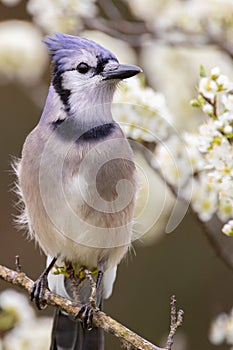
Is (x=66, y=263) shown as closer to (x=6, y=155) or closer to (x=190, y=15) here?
(x=190, y=15)

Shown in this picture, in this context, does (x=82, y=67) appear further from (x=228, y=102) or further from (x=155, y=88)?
(x=155, y=88)

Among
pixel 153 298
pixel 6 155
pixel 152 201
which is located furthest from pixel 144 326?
pixel 152 201

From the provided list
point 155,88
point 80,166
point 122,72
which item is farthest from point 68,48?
point 155,88

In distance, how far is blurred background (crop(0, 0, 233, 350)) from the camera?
14.0 feet

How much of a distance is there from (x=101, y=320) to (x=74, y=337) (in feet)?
2.84

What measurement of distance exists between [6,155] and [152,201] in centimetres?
288

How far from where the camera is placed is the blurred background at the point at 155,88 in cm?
428

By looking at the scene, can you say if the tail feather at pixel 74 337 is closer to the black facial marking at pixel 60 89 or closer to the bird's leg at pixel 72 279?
the bird's leg at pixel 72 279

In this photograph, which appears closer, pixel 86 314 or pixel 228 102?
pixel 228 102

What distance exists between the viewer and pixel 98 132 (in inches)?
138

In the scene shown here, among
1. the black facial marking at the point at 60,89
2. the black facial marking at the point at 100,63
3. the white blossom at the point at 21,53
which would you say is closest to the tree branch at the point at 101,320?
the black facial marking at the point at 60,89

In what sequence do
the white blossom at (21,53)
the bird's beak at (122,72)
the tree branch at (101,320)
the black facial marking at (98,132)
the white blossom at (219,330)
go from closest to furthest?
the tree branch at (101,320), the bird's beak at (122,72), the black facial marking at (98,132), the white blossom at (219,330), the white blossom at (21,53)

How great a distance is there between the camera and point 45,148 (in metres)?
3.48

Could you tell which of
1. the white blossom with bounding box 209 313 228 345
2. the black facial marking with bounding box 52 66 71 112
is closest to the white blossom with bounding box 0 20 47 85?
the black facial marking with bounding box 52 66 71 112
